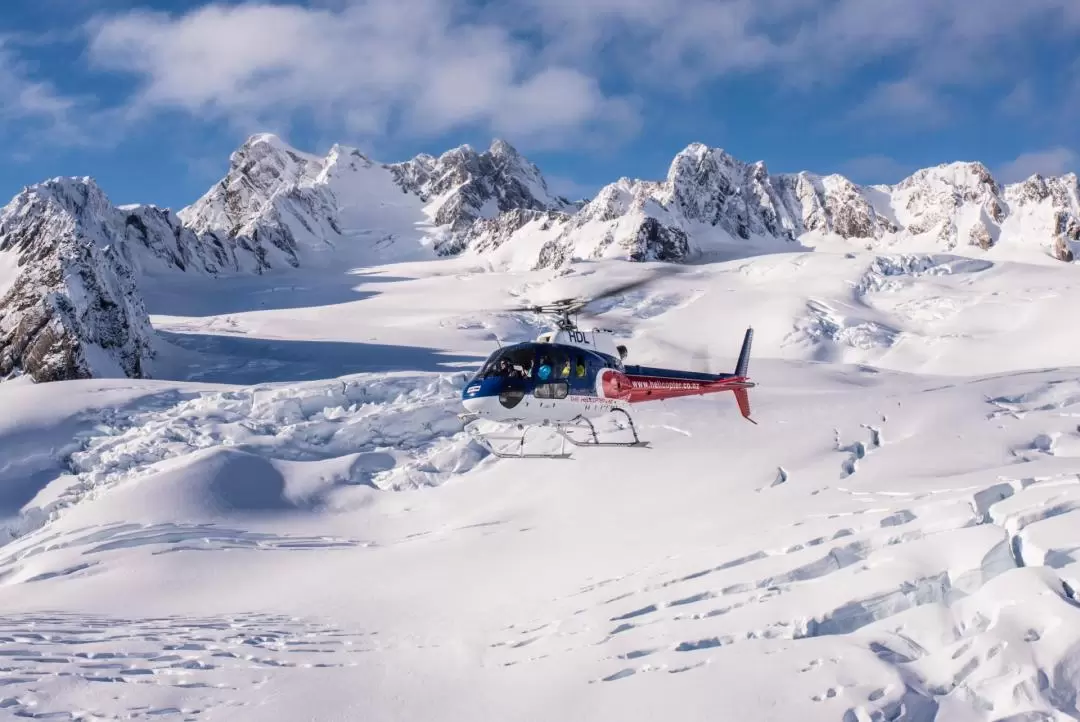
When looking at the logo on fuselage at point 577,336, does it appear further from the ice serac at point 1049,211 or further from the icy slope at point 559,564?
the ice serac at point 1049,211

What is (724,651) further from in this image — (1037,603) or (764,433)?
(764,433)

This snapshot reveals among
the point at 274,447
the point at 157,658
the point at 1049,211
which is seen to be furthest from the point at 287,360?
the point at 1049,211

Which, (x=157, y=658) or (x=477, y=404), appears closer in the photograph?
(x=157, y=658)

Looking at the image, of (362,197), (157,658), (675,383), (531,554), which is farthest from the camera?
(362,197)

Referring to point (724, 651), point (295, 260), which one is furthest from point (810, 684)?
point (295, 260)

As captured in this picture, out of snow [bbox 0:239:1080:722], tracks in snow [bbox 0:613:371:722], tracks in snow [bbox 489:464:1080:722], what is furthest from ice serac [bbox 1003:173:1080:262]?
tracks in snow [bbox 0:613:371:722]

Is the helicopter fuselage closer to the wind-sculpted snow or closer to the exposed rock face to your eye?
the wind-sculpted snow

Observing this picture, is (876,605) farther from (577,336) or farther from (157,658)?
(157,658)

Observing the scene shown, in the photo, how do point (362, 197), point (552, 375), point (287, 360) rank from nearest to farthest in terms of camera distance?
point (552, 375)
point (287, 360)
point (362, 197)
